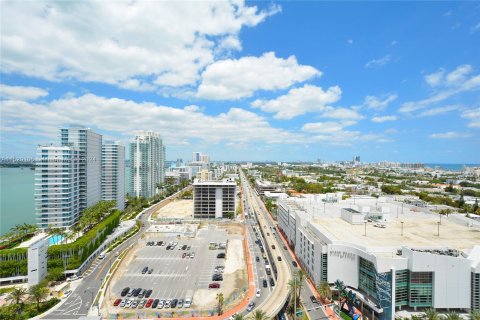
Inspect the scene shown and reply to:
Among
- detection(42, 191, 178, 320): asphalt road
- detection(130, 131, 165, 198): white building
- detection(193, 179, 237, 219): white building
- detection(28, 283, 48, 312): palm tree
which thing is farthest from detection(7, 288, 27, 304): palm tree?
detection(130, 131, 165, 198): white building

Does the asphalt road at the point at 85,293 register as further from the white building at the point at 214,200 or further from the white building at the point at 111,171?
the white building at the point at 111,171

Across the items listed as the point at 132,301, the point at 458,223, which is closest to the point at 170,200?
the point at 132,301

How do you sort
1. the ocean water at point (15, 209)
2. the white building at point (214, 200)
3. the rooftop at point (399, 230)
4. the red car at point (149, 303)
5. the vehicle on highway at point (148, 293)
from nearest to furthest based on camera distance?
the red car at point (149, 303) < the vehicle on highway at point (148, 293) < the rooftop at point (399, 230) < the ocean water at point (15, 209) < the white building at point (214, 200)

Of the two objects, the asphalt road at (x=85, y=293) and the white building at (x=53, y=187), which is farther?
the white building at (x=53, y=187)

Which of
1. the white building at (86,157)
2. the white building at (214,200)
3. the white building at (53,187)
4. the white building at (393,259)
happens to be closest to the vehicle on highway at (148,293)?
the white building at (393,259)

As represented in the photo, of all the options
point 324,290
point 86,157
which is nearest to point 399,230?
point 324,290

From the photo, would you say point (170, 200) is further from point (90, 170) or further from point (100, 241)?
point (100, 241)
